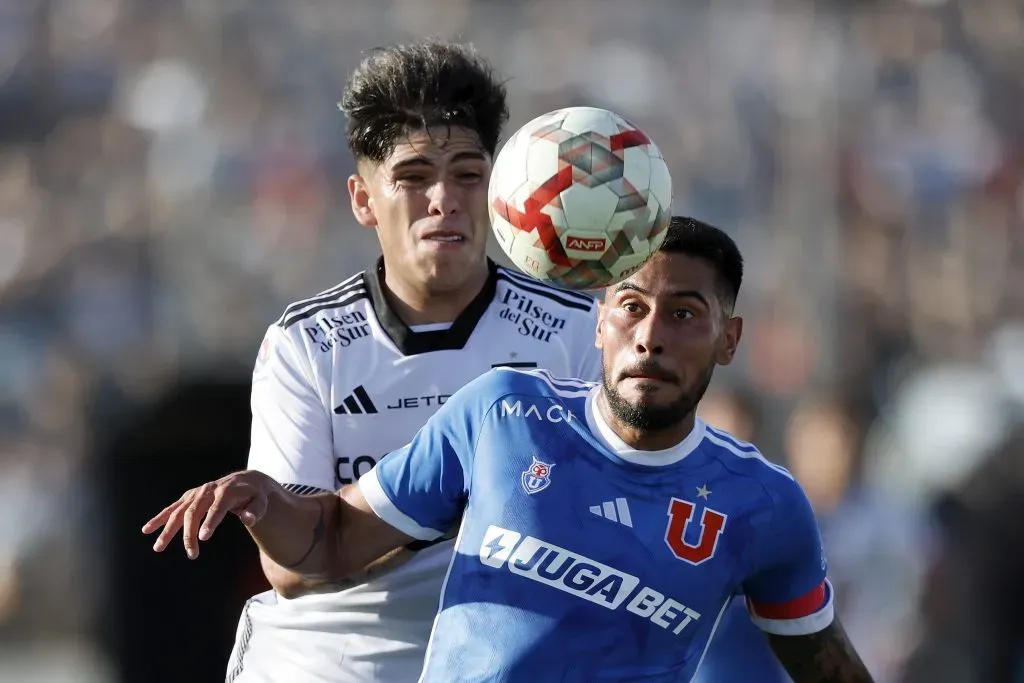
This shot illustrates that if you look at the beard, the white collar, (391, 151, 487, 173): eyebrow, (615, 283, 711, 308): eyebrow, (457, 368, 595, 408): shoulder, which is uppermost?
(391, 151, 487, 173): eyebrow

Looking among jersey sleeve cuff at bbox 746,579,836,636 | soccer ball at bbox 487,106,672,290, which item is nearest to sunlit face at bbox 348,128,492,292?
soccer ball at bbox 487,106,672,290

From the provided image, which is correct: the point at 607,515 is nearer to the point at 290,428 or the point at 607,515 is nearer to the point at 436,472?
the point at 436,472

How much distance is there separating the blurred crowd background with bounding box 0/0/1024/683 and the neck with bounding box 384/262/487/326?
409 centimetres

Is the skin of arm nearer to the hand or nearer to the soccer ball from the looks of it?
the hand

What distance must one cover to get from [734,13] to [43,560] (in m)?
6.33

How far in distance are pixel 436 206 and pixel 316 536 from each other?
4.36ft

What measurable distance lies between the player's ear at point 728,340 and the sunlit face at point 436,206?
114cm

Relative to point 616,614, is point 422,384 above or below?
above

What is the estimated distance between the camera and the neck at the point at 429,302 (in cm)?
519

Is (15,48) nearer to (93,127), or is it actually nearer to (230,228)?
(93,127)

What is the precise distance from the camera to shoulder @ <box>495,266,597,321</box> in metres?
5.22

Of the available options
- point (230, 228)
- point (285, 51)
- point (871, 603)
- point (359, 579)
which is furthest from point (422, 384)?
point (285, 51)

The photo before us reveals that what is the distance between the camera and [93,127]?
34.4ft

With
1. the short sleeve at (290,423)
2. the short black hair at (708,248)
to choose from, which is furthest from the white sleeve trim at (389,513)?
the short black hair at (708,248)
